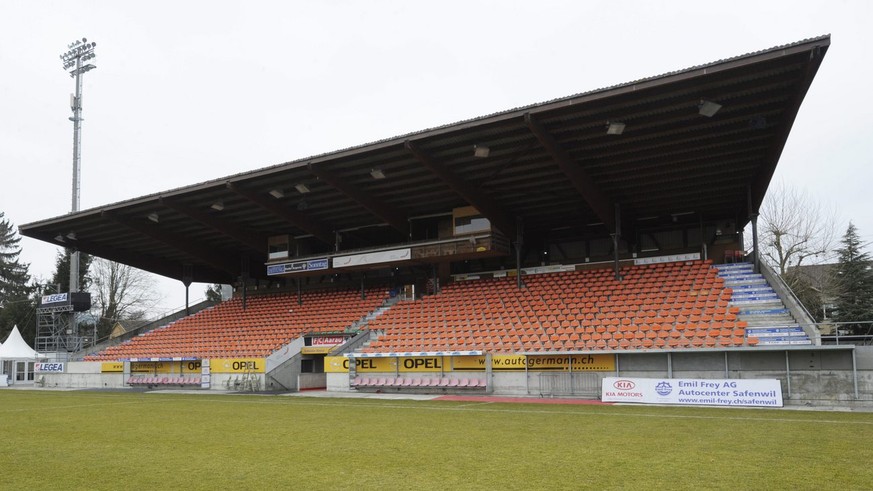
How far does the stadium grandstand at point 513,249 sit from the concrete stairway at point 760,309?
92 millimetres

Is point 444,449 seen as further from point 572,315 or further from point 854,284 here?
point 854,284

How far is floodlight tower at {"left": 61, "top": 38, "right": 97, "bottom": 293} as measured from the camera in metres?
40.5

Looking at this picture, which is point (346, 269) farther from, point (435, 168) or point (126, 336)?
point (126, 336)

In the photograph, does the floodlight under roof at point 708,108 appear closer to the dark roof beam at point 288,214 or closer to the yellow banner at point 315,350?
the yellow banner at point 315,350

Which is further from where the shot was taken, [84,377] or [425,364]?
[84,377]

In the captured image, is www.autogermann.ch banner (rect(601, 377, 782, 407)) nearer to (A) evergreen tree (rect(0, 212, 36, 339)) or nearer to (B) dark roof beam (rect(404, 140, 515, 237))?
(B) dark roof beam (rect(404, 140, 515, 237))

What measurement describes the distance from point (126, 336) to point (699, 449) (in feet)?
125

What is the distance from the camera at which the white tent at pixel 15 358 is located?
3744cm

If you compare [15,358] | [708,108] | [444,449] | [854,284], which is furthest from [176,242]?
[854,284]

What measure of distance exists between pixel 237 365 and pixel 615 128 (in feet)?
62.9

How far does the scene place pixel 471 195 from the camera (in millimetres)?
25656

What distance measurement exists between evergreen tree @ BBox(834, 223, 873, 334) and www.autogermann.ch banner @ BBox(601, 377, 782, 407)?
21864 mm

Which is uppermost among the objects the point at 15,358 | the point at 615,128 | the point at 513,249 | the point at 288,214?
the point at 615,128

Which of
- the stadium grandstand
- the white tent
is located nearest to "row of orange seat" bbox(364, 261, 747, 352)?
the stadium grandstand
